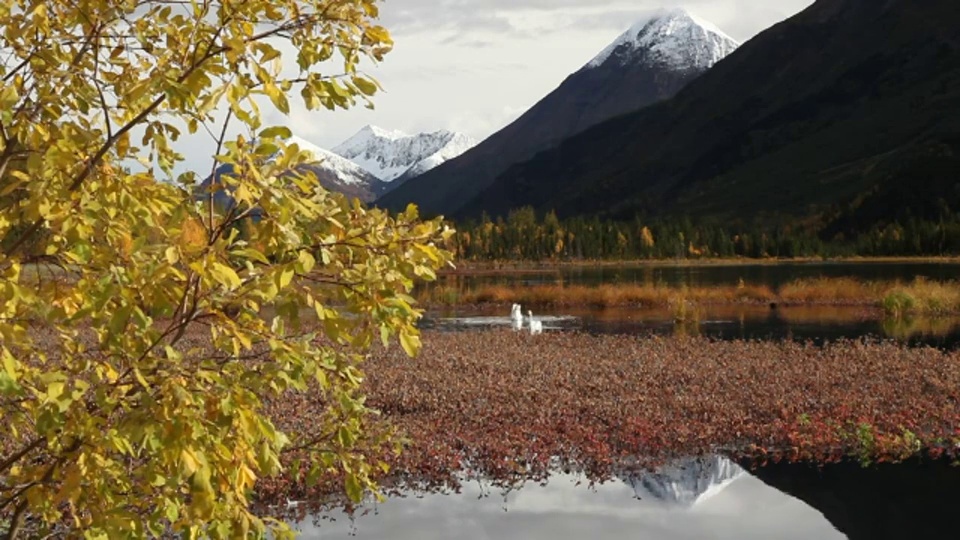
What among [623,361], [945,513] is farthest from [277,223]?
[623,361]

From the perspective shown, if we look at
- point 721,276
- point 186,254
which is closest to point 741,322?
point 186,254

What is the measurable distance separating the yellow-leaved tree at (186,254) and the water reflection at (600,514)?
991cm

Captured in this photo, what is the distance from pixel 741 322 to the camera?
51.8 m

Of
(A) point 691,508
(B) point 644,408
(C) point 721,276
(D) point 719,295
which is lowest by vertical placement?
(A) point 691,508

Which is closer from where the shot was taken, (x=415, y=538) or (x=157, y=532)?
(x=157, y=532)

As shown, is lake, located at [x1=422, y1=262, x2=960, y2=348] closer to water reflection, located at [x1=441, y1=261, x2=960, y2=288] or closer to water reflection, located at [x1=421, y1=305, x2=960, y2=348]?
water reflection, located at [x1=421, y1=305, x2=960, y2=348]

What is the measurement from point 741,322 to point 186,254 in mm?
49532

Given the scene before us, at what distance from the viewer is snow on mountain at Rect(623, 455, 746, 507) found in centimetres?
1761

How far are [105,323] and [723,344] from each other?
107 ft

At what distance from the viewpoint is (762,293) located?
226ft

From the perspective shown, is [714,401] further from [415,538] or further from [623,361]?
[415,538]

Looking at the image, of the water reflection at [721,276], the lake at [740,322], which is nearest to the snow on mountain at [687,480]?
the lake at [740,322]

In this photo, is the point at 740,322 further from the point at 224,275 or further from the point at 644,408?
the point at 224,275

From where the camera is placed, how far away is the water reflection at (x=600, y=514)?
15.8 meters
